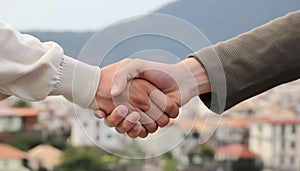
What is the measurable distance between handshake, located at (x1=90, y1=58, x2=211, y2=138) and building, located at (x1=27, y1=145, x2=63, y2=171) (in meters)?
2.07

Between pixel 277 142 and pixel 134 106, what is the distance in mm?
2457

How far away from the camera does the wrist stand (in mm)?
908

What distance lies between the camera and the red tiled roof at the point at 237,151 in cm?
329

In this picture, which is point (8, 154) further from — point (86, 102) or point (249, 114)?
point (86, 102)

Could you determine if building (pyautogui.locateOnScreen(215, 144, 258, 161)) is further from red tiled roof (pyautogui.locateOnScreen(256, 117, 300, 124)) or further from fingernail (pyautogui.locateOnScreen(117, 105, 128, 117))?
fingernail (pyautogui.locateOnScreen(117, 105, 128, 117))

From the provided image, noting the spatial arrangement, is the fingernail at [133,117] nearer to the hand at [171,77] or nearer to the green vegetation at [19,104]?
the hand at [171,77]

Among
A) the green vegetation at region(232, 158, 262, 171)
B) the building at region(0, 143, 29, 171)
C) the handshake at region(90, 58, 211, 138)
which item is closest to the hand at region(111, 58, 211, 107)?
the handshake at region(90, 58, 211, 138)

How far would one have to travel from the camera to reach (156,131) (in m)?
0.95

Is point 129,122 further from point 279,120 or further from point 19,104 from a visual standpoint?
point 279,120

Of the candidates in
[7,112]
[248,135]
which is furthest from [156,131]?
[248,135]

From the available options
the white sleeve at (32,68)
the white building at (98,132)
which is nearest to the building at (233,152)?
the white building at (98,132)

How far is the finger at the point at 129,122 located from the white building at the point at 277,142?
7.86ft

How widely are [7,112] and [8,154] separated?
0.17 metres

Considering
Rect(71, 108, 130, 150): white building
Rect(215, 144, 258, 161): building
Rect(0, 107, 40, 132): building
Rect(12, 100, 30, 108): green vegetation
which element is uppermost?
Rect(71, 108, 130, 150): white building
